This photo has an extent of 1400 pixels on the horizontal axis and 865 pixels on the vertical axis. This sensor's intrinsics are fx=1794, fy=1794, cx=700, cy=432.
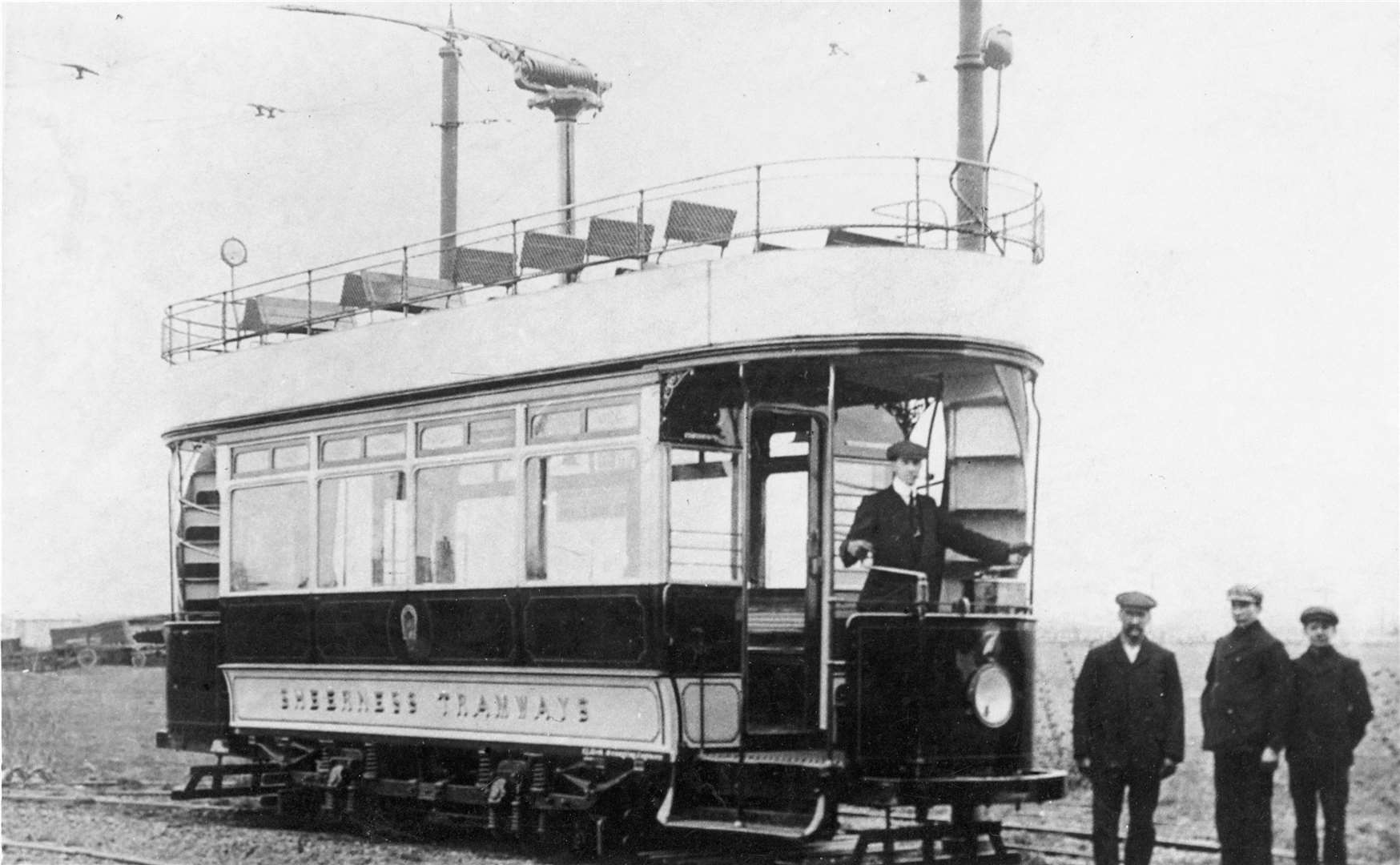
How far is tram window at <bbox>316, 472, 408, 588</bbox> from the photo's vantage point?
11227mm

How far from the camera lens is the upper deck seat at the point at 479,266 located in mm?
11594

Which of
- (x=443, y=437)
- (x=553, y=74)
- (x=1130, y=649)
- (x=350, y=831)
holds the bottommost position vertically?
(x=350, y=831)

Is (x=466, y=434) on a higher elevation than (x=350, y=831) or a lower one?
higher

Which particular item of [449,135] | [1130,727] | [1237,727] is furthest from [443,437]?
[449,135]

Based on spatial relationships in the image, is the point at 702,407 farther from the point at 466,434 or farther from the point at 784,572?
the point at 466,434

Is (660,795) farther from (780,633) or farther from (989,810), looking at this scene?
(989,810)

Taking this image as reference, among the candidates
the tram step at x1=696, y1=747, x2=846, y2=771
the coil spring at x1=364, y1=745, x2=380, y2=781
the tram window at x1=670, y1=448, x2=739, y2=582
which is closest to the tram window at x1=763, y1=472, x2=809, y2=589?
the tram window at x1=670, y1=448, x2=739, y2=582

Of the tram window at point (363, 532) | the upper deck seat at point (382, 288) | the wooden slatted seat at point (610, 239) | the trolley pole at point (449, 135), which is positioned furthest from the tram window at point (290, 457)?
the trolley pole at point (449, 135)

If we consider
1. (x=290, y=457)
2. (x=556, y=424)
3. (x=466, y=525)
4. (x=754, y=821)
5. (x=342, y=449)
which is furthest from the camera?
(x=290, y=457)

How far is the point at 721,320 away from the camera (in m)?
9.35

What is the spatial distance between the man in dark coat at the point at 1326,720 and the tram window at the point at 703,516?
9.72ft

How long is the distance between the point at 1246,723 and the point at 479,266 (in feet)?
19.2

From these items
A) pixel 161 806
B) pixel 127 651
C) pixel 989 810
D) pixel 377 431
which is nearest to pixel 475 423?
pixel 377 431

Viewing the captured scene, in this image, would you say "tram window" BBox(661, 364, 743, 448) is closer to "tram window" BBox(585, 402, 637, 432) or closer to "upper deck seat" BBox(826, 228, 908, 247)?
"tram window" BBox(585, 402, 637, 432)
